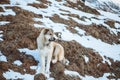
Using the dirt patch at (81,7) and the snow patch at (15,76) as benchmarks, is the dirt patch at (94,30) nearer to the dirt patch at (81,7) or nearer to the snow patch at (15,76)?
the dirt patch at (81,7)

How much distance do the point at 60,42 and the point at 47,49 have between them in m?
4.97

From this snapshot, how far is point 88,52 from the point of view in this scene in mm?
20625

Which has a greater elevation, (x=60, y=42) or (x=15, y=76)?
(x=15, y=76)

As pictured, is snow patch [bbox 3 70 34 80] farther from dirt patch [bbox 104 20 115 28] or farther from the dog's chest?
dirt patch [bbox 104 20 115 28]

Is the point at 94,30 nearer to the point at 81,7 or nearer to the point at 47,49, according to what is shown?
the point at 81,7

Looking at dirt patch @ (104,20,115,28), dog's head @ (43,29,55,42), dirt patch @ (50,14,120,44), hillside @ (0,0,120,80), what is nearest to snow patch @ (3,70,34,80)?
hillside @ (0,0,120,80)

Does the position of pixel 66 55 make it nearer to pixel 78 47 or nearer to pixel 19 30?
pixel 78 47

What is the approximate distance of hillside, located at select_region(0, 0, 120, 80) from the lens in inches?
639

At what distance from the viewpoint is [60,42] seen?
2000 cm

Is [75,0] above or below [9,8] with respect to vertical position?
below

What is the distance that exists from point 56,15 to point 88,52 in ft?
21.7

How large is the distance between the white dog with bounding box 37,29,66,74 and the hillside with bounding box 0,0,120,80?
18.0 inches

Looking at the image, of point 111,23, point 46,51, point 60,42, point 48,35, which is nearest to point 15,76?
point 46,51

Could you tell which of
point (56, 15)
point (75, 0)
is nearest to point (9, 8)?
point (56, 15)
